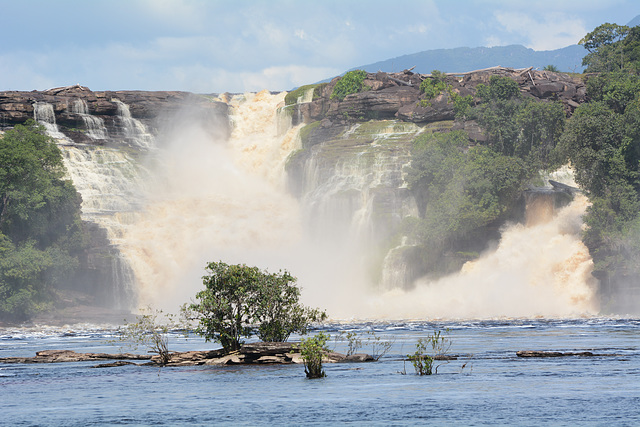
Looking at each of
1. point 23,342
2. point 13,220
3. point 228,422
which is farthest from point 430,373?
point 13,220

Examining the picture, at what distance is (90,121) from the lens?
433 feet

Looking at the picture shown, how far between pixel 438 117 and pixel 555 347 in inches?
3301

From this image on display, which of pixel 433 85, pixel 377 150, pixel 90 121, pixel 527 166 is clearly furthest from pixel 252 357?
pixel 90 121

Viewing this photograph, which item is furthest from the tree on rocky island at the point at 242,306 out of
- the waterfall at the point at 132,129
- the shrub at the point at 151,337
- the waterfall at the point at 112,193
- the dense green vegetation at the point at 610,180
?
the waterfall at the point at 132,129

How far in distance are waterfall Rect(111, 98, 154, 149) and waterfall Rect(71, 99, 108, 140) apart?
3.93 m

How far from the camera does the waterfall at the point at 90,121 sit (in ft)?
431

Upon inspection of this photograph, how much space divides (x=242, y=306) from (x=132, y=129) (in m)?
103

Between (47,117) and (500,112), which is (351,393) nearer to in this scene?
(500,112)

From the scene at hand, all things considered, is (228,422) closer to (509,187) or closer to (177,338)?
(177,338)

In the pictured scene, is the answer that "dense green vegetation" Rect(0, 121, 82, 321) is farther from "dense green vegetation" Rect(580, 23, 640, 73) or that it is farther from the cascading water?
"dense green vegetation" Rect(580, 23, 640, 73)

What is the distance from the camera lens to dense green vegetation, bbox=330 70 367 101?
450 feet

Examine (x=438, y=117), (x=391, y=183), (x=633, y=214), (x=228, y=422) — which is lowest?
(x=228, y=422)

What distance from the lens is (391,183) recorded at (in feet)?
A: 372

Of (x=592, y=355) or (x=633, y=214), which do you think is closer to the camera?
(x=592, y=355)
